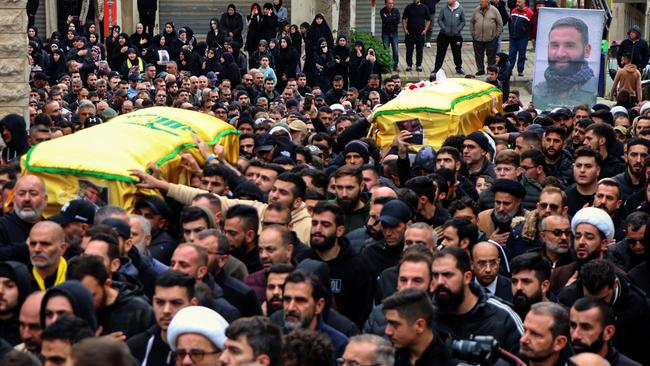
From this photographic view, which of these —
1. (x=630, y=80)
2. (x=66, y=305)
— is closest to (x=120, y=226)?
(x=66, y=305)

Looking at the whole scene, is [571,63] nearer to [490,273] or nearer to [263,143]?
[263,143]

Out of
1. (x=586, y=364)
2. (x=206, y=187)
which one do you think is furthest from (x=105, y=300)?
(x=206, y=187)

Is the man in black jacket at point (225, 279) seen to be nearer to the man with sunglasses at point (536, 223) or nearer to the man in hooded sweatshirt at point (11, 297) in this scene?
the man in hooded sweatshirt at point (11, 297)

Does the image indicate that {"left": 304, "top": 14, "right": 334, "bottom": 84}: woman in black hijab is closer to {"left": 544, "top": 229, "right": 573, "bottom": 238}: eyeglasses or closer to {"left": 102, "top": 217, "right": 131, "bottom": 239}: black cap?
{"left": 544, "top": 229, "right": 573, "bottom": 238}: eyeglasses

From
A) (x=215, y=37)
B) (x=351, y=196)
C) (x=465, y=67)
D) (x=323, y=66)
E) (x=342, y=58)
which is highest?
(x=351, y=196)

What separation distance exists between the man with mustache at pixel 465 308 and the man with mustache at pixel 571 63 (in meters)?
10.6

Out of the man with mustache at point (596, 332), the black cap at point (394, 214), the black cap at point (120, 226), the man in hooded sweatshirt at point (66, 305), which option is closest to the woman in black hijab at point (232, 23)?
the black cap at point (394, 214)

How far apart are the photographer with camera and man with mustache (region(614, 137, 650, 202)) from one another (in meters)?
5.23

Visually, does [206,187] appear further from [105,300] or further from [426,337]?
[426,337]

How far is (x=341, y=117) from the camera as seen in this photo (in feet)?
51.8

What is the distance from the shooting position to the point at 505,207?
10.8m

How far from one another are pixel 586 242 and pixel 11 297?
363 cm

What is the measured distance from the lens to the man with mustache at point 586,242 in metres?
9.36

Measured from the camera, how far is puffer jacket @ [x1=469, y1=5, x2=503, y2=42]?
25.9 m
